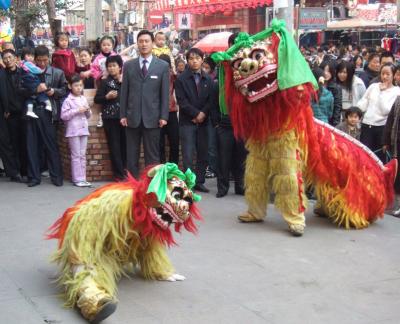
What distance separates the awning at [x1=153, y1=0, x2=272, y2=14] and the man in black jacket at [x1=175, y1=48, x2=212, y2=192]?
15.4 m

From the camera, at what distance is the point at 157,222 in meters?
4.52

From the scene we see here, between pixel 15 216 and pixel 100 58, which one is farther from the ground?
pixel 100 58

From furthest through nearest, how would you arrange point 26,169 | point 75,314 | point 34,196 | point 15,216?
1. point 26,169
2. point 34,196
3. point 15,216
4. point 75,314

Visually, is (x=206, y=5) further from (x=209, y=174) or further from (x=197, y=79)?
(x=197, y=79)

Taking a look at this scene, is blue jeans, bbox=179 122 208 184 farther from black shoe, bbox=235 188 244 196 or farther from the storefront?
the storefront

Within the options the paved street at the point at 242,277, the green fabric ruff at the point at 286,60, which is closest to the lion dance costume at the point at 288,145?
the green fabric ruff at the point at 286,60

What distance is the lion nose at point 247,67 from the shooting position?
20.1ft

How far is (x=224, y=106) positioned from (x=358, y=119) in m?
2.27

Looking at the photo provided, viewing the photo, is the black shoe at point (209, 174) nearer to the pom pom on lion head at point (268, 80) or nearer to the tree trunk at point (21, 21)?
the pom pom on lion head at point (268, 80)

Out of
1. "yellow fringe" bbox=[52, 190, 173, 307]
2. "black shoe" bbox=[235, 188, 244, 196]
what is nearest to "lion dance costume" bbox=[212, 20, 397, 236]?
"black shoe" bbox=[235, 188, 244, 196]

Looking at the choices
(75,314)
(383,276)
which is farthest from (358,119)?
(75,314)

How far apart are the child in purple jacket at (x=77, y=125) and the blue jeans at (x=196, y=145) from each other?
3.97 ft

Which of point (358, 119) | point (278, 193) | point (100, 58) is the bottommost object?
point (278, 193)

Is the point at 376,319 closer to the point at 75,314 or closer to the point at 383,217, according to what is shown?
the point at 75,314
